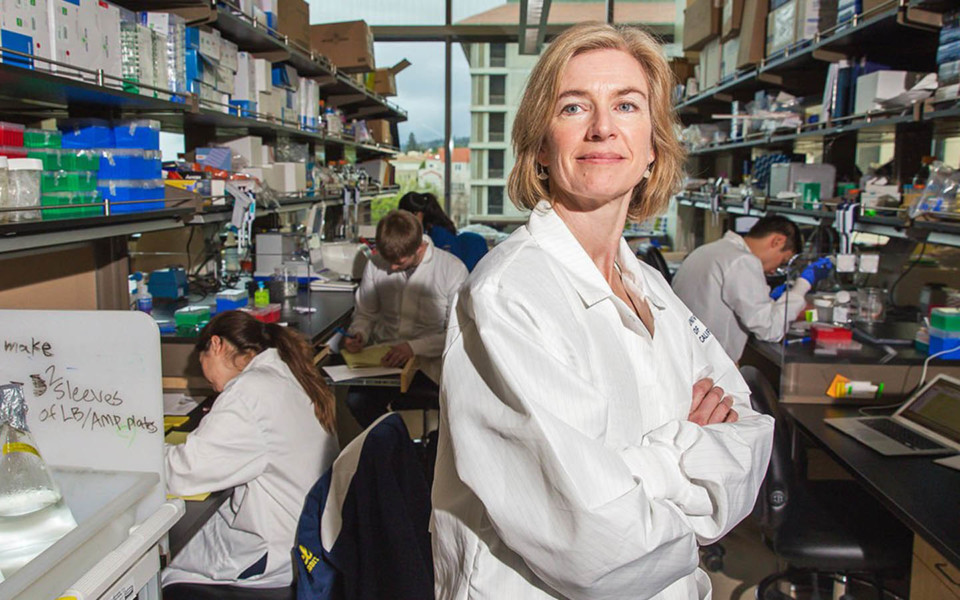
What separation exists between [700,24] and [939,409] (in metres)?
3.95

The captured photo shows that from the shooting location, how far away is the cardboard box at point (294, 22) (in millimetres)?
4043

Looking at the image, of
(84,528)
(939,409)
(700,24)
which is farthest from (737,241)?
(84,528)

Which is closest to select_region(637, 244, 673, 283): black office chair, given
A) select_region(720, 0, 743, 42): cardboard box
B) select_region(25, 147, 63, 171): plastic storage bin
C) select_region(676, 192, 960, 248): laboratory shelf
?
select_region(676, 192, 960, 248): laboratory shelf

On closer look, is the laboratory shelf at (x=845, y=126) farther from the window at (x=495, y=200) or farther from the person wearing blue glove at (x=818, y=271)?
the window at (x=495, y=200)

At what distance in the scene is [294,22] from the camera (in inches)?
165

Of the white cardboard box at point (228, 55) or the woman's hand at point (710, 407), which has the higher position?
the white cardboard box at point (228, 55)

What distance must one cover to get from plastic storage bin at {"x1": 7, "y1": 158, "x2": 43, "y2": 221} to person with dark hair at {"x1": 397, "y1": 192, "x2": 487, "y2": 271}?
3.13 meters

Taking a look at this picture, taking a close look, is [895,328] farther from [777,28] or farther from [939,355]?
[777,28]

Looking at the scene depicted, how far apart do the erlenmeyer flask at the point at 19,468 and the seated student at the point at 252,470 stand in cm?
67

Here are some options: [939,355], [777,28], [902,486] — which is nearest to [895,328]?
[939,355]

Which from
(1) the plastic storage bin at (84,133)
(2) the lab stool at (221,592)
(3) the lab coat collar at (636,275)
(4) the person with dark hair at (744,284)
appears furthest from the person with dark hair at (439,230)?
(3) the lab coat collar at (636,275)

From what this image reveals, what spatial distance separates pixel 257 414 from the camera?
2018mm

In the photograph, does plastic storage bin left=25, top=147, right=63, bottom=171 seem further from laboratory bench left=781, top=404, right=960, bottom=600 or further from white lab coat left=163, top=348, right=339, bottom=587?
laboratory bench left=781, top=404, right=960, bottom=600

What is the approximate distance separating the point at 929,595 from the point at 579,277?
4.58ft
